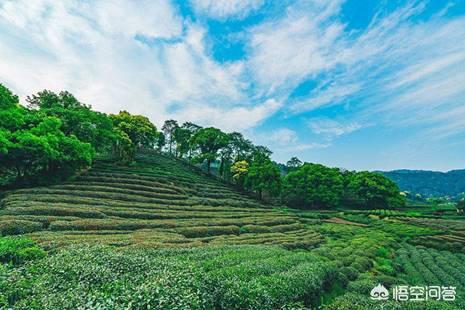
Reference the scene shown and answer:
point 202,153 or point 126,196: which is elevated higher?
point 202,153

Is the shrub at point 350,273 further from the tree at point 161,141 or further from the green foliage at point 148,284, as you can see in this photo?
the tree at point 161,141

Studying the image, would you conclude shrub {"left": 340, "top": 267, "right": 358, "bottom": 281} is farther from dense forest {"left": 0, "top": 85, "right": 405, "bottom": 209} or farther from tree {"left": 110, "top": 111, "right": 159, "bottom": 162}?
tree {"left": 110, "top": 111, "right": 159, "bottom": 162}

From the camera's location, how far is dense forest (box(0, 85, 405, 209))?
34656 millimetres

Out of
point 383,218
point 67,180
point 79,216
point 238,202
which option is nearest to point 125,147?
point 67,180

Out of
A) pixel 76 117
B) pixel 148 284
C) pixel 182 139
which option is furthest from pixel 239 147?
pixel 148 284

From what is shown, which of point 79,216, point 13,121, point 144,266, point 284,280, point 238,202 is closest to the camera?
point 144,266

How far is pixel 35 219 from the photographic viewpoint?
23.7m

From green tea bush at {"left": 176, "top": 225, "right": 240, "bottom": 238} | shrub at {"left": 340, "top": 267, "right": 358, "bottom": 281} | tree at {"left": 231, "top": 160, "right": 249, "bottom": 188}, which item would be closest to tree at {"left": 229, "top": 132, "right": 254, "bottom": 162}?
tree at {"left": 231, "top": 160, "right": 249, "bottom": 188}

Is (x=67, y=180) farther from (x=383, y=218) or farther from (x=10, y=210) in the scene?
(x=383, y=218)

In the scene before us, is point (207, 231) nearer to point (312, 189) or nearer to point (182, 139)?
point (312, 189)

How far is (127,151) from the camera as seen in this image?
59.5m

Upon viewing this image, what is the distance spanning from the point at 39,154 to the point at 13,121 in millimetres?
4930
